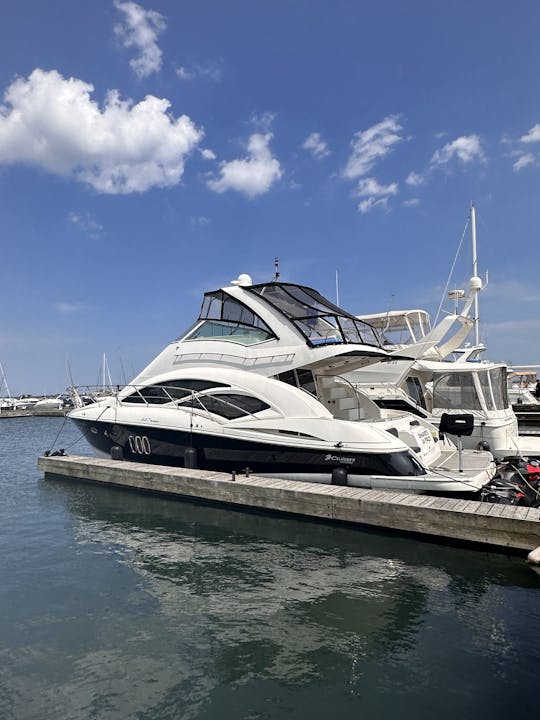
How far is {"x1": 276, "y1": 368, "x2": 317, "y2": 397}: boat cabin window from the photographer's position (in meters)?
13.2

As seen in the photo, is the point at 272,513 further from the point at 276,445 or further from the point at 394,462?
the point at 394,462

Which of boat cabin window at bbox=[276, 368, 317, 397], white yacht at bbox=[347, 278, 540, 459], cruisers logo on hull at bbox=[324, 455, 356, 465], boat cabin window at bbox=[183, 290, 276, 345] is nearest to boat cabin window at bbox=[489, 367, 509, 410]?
white yacht at bbox=[347, 278, 540, 459]

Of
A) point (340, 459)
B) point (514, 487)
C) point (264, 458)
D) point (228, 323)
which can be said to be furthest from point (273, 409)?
point (514, 487)

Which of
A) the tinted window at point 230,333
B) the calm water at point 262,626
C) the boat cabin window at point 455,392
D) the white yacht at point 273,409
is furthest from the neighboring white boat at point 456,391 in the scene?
the calm water at point 262,626

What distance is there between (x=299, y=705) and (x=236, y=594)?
2.53 m

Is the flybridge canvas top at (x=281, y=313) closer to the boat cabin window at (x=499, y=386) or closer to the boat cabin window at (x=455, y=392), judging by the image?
the boat cabin window at (x=455, y=392)

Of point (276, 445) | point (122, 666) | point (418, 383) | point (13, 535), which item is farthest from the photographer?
point (418, 383)

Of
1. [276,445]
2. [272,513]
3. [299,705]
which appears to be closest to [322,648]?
[299,705]

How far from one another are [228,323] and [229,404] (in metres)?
2.54

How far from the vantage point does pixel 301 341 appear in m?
12.8

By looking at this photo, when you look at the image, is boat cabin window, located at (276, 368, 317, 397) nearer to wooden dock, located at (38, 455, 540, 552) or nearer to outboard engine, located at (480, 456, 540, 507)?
wooden dock, located at (38, 455, 540, 552)

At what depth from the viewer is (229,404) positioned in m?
12.9

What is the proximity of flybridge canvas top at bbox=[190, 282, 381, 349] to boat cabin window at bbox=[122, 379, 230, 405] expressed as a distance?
1499 millimetres

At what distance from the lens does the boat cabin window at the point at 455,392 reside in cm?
1683
